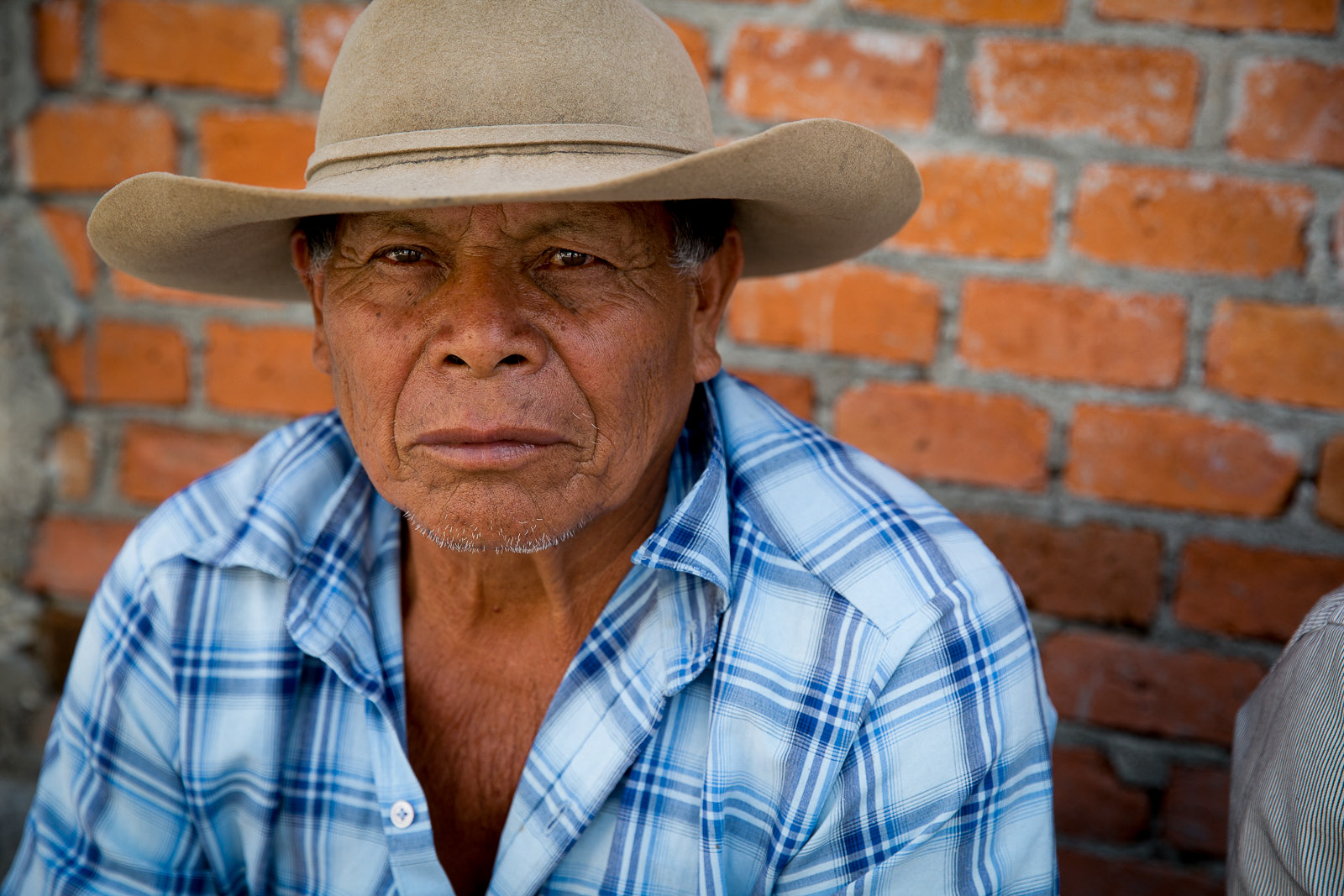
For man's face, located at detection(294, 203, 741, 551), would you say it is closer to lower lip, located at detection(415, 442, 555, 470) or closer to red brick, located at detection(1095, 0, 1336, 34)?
lower lip, located at detection(415, 442, 555, 470)

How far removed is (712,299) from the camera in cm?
145

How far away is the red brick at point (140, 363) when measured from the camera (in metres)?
1.87

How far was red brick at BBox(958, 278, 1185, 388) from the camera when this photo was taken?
1594 millimetres

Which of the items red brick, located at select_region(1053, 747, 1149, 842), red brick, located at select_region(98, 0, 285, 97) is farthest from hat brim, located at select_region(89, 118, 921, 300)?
red brick, located at select_region(1053, 747, 1149, 842)

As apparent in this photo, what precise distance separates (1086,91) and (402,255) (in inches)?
43.2

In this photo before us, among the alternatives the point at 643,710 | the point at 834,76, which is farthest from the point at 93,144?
the point at 643,710

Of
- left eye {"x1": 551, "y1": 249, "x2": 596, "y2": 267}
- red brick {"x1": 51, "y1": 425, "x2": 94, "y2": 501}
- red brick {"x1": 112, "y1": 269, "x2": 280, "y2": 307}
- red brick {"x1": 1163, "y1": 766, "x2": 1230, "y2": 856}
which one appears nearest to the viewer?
left eye {"x1": 551, "y1": 249, "x2": 596, "y2": 267}

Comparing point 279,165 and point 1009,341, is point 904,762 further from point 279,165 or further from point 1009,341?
point 279,165

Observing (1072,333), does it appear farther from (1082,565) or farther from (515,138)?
(515,138)

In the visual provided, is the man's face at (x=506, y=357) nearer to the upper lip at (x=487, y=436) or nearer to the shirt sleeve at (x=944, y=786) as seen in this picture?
the upper lip at (x=487, y=436)

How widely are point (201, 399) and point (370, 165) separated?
944 millimetres

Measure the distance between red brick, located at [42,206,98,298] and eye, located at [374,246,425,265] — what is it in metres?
0.94

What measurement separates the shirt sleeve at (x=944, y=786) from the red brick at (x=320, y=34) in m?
1.38

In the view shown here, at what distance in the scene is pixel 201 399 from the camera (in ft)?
6.19
